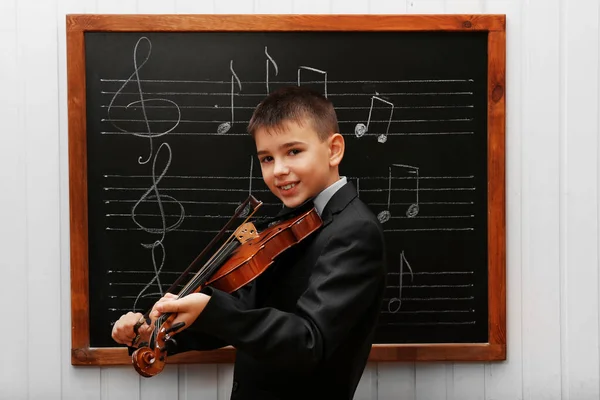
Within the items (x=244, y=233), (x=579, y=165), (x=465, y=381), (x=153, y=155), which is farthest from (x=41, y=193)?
(x=579, y=165)

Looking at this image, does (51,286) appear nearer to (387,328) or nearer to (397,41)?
(387,328)

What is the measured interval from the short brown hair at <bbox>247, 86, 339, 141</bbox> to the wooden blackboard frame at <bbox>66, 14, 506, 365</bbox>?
1.33ft

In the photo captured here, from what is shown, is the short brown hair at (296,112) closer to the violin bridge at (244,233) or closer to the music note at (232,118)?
the violin bridge at (244,233)

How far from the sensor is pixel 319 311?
113 cm

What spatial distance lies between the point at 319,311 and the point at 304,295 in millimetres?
55

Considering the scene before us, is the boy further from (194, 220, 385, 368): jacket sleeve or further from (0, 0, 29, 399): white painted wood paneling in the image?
(0, 0, 29, 399): white painted wood paneling

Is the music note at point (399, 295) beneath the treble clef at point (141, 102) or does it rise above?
beneath

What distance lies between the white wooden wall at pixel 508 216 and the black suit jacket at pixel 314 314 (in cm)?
46

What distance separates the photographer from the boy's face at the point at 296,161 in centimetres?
126

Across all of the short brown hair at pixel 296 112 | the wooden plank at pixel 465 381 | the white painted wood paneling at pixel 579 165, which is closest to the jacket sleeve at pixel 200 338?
the short brown hair at pixel 296 112

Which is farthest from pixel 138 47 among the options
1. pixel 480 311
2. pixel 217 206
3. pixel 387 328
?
pixel 480 311

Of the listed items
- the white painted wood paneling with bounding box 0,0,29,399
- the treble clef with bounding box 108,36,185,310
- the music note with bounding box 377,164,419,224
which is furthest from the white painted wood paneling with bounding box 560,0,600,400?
the white painted wood paneling with bounding box 0,0,29,399

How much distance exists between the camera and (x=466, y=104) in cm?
168

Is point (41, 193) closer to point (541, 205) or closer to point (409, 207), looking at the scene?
point (409, 207)
